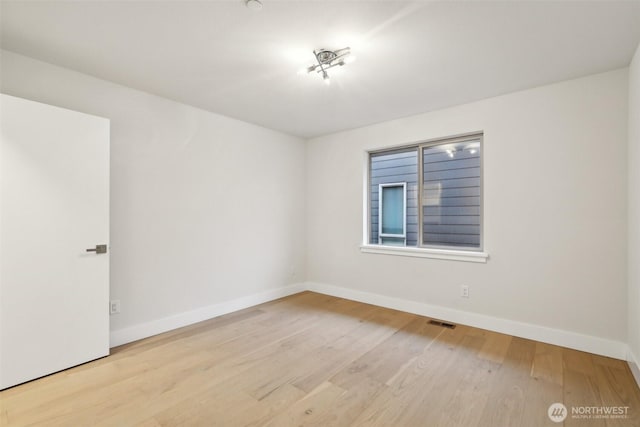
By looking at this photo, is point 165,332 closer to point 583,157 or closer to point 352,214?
point 352,214

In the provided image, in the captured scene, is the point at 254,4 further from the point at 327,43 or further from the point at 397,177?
the point at 397,177

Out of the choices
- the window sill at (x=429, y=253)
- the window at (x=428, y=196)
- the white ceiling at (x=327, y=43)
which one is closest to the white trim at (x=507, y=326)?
the window sill at (x=429, y=253)

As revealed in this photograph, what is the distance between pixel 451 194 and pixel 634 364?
2.06 m

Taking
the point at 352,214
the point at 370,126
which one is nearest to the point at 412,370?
the point at 352,214

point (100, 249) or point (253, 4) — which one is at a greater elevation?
point (253, 4)

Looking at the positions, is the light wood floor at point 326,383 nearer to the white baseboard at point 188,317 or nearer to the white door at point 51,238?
the white baseboard at point 188,317

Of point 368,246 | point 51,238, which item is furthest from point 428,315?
point 51,238

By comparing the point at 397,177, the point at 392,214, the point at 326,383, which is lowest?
Answer: the point at 326,383

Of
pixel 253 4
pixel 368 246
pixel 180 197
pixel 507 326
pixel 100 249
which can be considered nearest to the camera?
pixel 253 4

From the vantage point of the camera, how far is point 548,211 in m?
2.75

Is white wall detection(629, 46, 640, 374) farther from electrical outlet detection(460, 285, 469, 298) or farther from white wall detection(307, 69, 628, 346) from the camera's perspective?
electrical outlet detection(460, 285, 469, 298)

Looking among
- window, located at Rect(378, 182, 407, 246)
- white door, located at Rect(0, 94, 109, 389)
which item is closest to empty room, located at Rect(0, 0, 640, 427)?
white door, located at Rect(0, 94, 109, 389)

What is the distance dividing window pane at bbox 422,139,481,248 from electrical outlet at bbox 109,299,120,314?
3395 millimetres

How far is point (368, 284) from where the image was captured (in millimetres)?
4016
